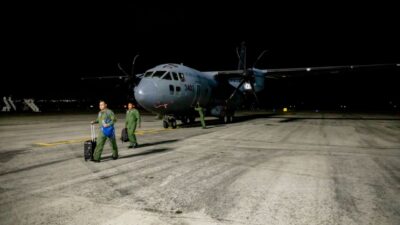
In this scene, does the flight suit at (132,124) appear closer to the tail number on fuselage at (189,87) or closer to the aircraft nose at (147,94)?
the aircraft nose at (147,94)

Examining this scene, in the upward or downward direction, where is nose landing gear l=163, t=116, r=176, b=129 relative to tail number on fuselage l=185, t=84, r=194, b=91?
downward

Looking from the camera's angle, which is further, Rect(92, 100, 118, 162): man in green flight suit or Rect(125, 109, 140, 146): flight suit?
Rect(125, 109, 140, 146): flight suit

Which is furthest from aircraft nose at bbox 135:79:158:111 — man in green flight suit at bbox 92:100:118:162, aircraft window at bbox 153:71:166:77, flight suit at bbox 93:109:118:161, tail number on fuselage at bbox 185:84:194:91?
flight suit at bbox 93:109:118:161

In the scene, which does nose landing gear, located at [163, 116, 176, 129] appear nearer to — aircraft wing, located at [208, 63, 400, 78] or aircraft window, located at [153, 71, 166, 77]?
aircraft window, located at [153, 71, 166, 77]

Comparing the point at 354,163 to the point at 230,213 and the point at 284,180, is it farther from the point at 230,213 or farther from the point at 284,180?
the point at 230,213

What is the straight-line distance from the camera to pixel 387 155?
9.09 metres

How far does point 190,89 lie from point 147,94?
3568mm

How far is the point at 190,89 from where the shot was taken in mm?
18297

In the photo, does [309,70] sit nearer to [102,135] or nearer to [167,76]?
[167,76]

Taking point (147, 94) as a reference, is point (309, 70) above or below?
above

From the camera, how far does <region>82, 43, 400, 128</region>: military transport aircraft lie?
52.4 feet

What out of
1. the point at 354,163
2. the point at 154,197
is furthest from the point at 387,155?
the point at 154,197

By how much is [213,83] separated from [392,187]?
17.5 metres

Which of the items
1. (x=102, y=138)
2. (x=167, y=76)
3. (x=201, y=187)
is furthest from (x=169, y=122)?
(x=201, y=187)
